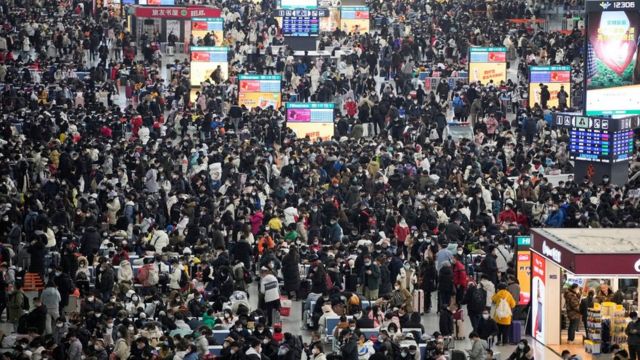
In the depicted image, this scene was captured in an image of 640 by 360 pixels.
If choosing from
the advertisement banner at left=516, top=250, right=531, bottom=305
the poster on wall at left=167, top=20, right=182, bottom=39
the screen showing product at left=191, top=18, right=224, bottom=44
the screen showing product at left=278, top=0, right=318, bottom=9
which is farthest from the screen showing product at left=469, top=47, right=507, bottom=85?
the advertisement banner at left=516, top=250, right=531, bottom=305

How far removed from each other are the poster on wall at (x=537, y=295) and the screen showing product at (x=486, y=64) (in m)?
25.1

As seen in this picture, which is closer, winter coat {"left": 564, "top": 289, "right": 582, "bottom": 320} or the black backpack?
winter coat {"left": 564, "top": 289, "right": 582, "bottom": 320}

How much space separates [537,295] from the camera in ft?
94.7

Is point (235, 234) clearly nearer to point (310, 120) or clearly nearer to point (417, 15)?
point (310, 120)

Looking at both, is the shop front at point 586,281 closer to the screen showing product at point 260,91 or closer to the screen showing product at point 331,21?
the screen showing product at point 260,91

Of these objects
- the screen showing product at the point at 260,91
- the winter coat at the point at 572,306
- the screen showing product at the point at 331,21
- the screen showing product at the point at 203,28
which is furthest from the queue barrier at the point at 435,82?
the winter coat at the point at 572,306

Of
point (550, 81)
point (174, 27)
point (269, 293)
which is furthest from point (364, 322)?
point (174, 27)

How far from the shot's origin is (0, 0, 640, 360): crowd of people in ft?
90.0

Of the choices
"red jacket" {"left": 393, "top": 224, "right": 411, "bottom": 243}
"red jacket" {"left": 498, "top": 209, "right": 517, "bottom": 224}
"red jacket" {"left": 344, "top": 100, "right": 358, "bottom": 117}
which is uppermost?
"red jacket" {"left": 344, "top": 100, "right": 358, "bottom": 117}

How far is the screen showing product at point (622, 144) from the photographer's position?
40656 mm

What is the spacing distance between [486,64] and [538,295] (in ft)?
84.9

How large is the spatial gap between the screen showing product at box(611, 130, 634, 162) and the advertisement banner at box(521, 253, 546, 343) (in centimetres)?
1212

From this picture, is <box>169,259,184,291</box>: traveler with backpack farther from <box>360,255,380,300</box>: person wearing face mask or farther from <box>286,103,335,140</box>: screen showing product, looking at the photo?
<box>286,103,335,140</box>: screen showing product

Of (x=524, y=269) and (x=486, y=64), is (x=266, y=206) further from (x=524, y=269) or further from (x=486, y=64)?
(x=486, y=64)
